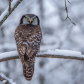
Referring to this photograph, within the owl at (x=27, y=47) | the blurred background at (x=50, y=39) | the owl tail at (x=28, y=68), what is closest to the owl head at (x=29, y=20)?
the owl at (x=27, y=47)

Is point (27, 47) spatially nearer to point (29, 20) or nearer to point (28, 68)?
point (28, 68)

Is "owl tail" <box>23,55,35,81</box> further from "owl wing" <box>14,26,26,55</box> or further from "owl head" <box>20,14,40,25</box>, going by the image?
"owl head" <box>20,14,40,25</box>

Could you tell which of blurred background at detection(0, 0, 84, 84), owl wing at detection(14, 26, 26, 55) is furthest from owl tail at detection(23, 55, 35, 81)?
blurred background at detection(0, 0, 84, 84)

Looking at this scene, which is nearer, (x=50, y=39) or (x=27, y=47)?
(x=27, y=47)

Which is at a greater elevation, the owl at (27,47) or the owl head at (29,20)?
the owl head at (29,20)

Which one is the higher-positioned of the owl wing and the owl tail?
the owl wing

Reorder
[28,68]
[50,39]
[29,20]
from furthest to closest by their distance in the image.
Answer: [50,39], [29,20], [28,68]

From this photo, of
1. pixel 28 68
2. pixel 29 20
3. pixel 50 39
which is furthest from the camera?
pixel 50 39

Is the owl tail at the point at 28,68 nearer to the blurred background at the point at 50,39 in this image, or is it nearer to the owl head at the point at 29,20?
the owl head at the point at 29,20

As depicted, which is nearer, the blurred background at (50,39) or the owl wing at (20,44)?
the owl wing at (20,44)

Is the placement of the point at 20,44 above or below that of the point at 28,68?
above

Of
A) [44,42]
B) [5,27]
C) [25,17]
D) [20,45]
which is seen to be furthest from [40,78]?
[20,45]

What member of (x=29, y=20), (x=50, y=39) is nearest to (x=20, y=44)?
(x=29, y=20)

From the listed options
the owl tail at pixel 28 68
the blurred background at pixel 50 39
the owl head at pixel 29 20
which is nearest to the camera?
the owl tail at pixel 28 68
